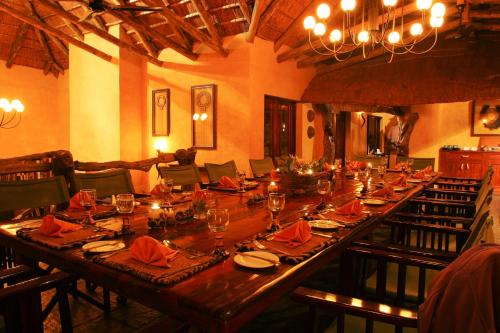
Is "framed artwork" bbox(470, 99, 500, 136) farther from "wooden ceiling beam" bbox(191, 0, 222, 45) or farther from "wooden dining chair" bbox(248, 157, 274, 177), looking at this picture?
"wooden dining chair" bbox(248, 157, 274, 177)


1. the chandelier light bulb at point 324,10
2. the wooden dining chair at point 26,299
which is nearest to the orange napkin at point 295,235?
the wooden dining chair at point 26,299

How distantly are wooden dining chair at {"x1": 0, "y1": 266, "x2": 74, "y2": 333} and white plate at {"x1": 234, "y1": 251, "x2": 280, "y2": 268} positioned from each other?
0.64 metres

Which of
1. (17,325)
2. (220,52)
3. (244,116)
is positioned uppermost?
(220,52)

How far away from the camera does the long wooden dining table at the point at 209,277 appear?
927 mm

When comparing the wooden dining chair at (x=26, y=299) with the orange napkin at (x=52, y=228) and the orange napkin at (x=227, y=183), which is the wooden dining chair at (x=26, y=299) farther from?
the orange napkin at (x=227, y=183)

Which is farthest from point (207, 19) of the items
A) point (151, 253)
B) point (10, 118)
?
point (10, 118)

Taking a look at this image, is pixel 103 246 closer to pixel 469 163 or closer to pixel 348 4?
pixel 348 4

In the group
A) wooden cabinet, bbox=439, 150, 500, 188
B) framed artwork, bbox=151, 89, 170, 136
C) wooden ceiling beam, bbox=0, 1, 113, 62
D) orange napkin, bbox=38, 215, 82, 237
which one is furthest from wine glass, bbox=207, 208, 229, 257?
wooden cabinet, bbox=439, 150, 500, 188

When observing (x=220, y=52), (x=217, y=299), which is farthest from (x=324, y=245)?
(x=220, y=52)

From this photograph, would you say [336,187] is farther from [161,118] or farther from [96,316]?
[161,118]

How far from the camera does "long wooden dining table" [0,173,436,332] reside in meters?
0.93

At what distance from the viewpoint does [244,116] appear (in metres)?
6.16

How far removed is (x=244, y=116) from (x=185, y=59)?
177cm

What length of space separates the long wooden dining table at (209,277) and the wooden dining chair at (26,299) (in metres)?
0.07
